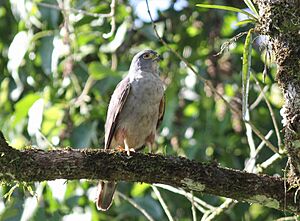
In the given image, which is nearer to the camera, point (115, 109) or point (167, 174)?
point (167, 174)

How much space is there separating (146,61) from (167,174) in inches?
90.0

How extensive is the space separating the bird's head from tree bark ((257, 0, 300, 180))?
2.26 meters

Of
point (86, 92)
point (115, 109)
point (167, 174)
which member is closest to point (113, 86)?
point (86, 92)

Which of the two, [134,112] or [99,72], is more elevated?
[99,72]

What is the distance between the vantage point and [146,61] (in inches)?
223

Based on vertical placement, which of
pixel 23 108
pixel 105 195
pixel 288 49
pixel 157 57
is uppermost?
pixel 288 49

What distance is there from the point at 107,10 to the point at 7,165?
2744 millimetres

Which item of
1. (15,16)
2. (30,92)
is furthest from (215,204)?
(15,16)

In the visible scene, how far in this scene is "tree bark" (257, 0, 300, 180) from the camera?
3.31 metres

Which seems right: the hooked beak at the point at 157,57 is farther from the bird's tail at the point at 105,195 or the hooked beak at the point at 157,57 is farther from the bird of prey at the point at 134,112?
the bird's tail at the point at 105,195

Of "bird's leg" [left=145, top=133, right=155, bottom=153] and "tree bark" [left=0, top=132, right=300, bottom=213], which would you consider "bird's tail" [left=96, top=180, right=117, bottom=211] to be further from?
"tree bark" [left=0, top=132, right=300, bottom=213]

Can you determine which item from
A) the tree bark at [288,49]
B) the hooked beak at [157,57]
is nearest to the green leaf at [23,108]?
the hooked beak at [157,57]

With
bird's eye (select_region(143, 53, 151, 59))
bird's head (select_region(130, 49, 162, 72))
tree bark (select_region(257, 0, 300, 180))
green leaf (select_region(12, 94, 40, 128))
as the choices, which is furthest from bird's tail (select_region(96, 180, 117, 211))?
tree bark (select_region(257, 0, 300, 180))

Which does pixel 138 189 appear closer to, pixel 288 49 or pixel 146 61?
pixel 146 61
